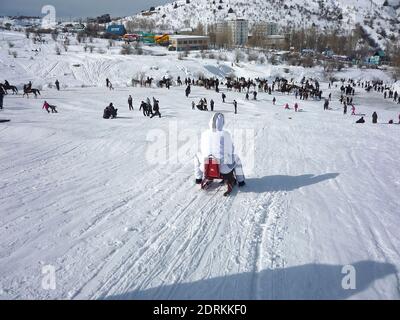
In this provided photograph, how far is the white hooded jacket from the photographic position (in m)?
8.48

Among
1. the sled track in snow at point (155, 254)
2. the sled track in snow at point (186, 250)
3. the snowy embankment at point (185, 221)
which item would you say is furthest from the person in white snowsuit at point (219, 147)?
the sled track in snow at point (155, 254)

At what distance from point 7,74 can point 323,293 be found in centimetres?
4866

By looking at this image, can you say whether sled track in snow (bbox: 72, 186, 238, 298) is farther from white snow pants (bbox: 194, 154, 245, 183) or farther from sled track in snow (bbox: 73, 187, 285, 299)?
white snow pants (bbox: 194, 154, 245, 183)

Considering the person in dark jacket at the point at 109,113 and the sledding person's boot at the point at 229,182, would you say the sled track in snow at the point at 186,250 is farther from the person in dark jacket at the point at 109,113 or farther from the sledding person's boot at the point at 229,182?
the person in dark jacket at the point at 109,113

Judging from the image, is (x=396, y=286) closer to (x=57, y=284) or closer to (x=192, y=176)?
(x=57, y=284)

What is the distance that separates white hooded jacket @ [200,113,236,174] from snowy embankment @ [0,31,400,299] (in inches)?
29.2

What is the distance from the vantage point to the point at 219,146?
27.8 ft

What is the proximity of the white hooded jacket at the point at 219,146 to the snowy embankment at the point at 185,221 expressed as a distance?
74 cm

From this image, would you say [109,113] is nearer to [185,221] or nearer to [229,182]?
[229,182]

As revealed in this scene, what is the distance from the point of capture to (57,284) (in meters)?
5.10

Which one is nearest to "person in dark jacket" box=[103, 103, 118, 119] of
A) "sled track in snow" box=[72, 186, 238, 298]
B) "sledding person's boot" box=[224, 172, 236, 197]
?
"sledding person's boot" box=[224, 172, 236, 197]

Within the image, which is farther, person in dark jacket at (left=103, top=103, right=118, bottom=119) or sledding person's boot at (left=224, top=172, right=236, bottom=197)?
person in dark jacket at (left=103, top=103, right=118, bottom=119)

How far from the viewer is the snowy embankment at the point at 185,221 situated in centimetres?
524
